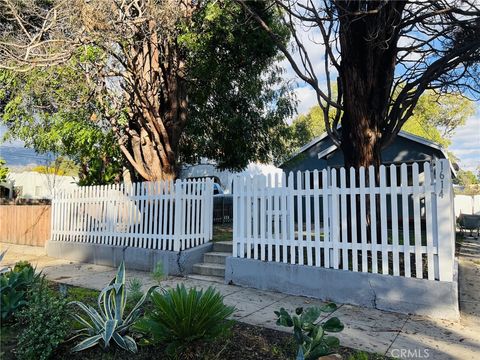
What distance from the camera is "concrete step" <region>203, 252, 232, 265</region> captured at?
23.7ft

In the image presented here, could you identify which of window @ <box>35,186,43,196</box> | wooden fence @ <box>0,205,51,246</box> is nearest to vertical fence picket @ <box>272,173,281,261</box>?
wooden fence @ <box>0,205,51,246</box>

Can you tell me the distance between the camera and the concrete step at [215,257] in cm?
723

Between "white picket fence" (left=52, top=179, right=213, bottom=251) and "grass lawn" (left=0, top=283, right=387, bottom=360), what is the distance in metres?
3.52

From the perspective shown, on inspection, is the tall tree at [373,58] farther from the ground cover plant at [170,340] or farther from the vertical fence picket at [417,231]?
the ground cover plant at [170,340]

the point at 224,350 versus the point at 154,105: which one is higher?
the point at 154,105

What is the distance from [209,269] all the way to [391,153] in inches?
436

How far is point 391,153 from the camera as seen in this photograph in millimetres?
15055

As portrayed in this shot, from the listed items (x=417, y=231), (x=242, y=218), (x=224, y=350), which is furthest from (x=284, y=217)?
(x=224, y=350)

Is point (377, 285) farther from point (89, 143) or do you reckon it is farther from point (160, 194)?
point (89, 143)

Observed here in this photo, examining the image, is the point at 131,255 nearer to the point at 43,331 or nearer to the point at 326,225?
the point at 326,225

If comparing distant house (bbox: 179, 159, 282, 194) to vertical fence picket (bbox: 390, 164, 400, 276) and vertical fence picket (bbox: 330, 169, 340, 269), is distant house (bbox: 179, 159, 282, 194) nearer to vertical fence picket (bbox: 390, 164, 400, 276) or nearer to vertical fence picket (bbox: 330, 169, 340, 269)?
vertical fence picket (bbox: 330, 169, 340, 269)

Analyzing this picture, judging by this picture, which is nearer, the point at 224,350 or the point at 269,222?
the point at 224,350

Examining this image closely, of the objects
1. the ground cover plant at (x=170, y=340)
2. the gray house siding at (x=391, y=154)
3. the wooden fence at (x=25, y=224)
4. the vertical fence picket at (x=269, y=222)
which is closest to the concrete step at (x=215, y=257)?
the vertical fence picket at (x=269, y=222)

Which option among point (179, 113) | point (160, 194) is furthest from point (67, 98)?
point (160, 194)
